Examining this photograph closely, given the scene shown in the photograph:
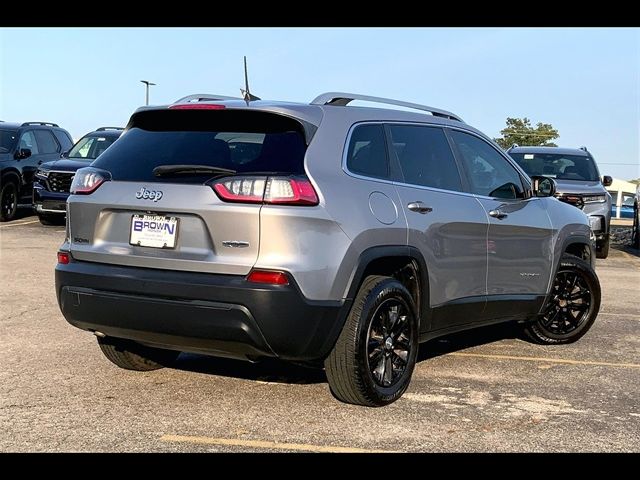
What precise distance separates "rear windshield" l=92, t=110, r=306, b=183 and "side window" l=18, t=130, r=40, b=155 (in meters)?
14.0

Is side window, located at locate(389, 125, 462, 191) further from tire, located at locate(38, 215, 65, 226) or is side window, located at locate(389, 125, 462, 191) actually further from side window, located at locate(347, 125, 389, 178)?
tire, located at locate(38, 215, 65, 226)

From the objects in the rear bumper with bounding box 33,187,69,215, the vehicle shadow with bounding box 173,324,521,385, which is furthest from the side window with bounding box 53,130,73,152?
the vehicle shadow with bounding box 173,324,521,385

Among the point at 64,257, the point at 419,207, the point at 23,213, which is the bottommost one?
the point at 23,213

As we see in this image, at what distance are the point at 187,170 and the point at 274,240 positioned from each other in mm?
667

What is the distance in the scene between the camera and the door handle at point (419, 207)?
17.5 ft

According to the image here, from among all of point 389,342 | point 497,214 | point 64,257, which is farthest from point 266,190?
point 497,214

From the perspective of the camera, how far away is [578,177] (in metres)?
15.0

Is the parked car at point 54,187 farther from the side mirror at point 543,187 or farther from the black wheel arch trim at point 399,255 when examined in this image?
the black wheel arch trim at point 399,255

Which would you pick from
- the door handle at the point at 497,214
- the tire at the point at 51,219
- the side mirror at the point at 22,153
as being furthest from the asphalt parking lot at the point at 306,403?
the side mirror at the point at 22,153

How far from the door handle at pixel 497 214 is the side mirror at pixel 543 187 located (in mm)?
711

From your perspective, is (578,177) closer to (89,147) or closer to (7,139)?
(89,147)

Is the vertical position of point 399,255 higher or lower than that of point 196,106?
lower
